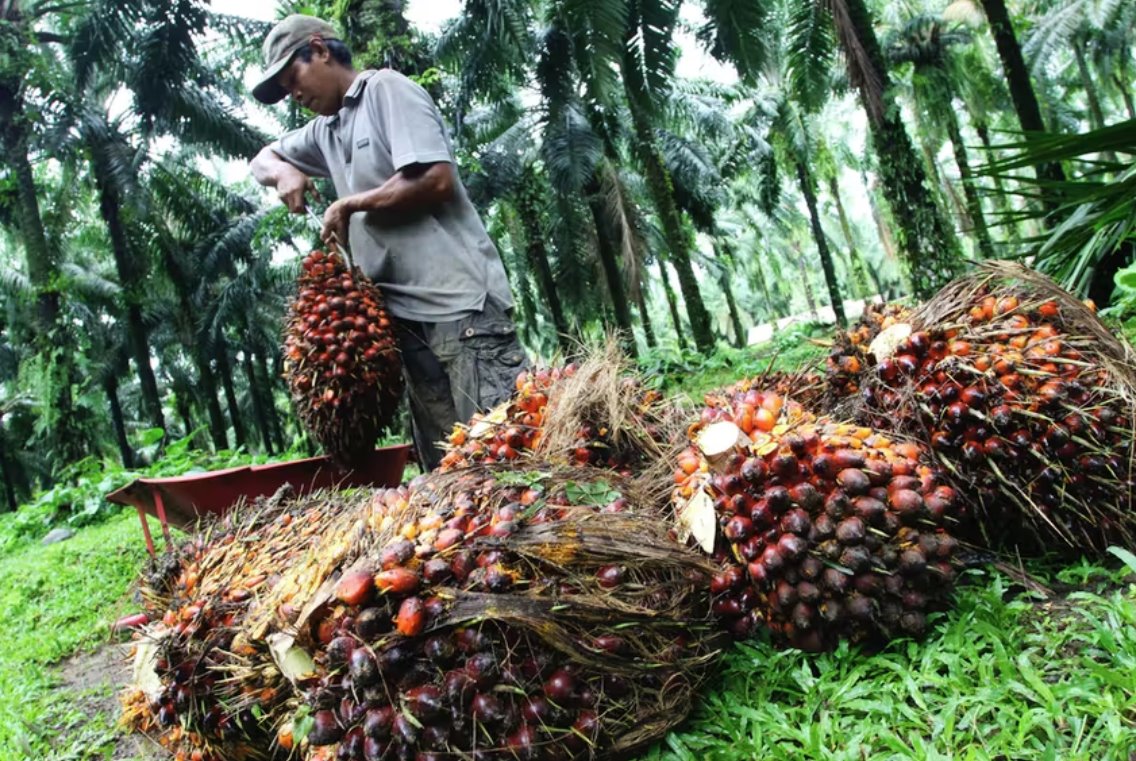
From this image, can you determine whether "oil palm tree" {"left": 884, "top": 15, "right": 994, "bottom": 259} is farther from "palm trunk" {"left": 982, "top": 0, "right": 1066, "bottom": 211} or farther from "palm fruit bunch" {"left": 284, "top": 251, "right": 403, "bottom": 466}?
"palm fruit bunch" {"left": 284, "top": 251, "right": 403, "bottom": 466}

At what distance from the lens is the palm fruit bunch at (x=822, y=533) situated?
4.48 ft

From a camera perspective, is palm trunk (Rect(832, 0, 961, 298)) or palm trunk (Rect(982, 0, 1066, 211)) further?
palm trunk (Rect(832, 0, 961, 298))

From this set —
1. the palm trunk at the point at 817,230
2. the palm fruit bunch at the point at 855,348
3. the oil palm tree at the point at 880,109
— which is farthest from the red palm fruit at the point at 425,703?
the palm trunk at the point at 817,230

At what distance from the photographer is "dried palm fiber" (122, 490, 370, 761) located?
1.33 meters

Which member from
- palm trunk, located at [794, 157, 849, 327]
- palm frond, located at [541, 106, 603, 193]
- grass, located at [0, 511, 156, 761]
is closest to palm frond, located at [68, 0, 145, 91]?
palm frond, located at [541, 106, 603, 193]

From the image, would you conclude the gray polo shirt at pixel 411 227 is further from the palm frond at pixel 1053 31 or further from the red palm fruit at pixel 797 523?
the palm frond at pixel 1053 31

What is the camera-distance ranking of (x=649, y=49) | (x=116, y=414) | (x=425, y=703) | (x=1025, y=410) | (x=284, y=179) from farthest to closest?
(x=116, y=414) → (x=649, y=49) → (x=284, y=179) → (x=1025, y=410) → (x=425, y=703)

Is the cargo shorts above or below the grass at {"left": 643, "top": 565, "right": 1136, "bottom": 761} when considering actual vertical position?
above

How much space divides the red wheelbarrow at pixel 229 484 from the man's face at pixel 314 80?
4.60ft

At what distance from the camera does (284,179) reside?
9.84 ft

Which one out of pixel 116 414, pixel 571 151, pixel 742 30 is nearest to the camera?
A: pixel 742 30

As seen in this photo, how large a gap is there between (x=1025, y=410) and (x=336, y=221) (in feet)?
7.30

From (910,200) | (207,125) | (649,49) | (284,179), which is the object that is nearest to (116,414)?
(207,125)

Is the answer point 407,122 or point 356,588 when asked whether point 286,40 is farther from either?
point 356,588
